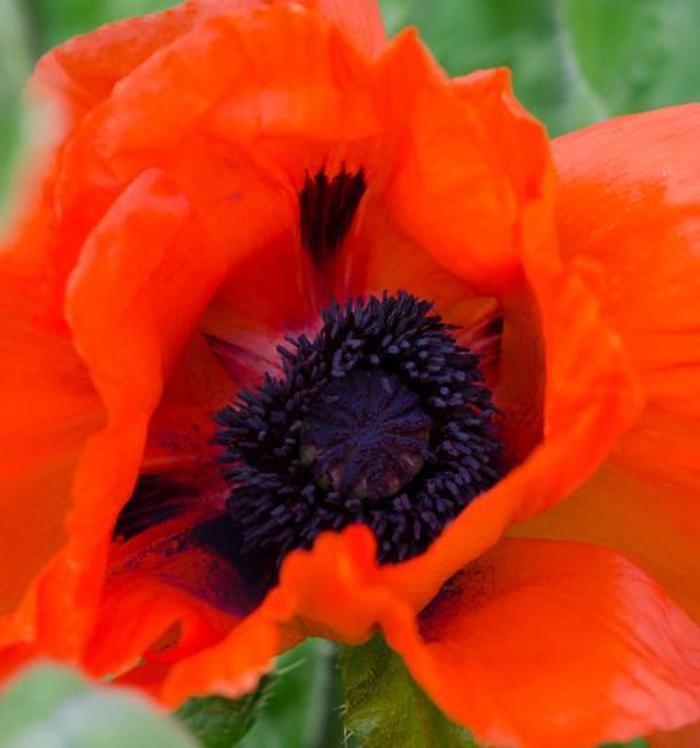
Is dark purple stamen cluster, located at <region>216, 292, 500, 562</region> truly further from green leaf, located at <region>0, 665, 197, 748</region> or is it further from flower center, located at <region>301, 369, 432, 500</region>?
green leaf, located at <region>0, 665, 197, 748</region>

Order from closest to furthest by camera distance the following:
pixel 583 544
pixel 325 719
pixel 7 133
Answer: pixel 7 133 < pixel 583 544 < pixel 325 719

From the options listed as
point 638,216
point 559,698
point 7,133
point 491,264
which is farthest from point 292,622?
point 7,133

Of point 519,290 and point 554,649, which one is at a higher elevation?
point 519,290

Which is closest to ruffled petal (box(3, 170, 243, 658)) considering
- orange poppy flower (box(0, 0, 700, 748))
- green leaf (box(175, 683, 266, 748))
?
orange poppy flower (box(0, 0, 700, 748))

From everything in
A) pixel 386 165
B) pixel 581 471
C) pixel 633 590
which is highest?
pixel 386 165

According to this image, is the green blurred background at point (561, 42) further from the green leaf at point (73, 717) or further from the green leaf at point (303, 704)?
the green leaf at point (73, 717)

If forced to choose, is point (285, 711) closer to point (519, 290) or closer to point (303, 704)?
point (303, 704)

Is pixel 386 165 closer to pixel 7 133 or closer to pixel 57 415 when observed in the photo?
pixel 57 415

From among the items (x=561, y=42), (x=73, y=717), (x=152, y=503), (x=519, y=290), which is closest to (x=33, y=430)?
(x=152, y=503)
